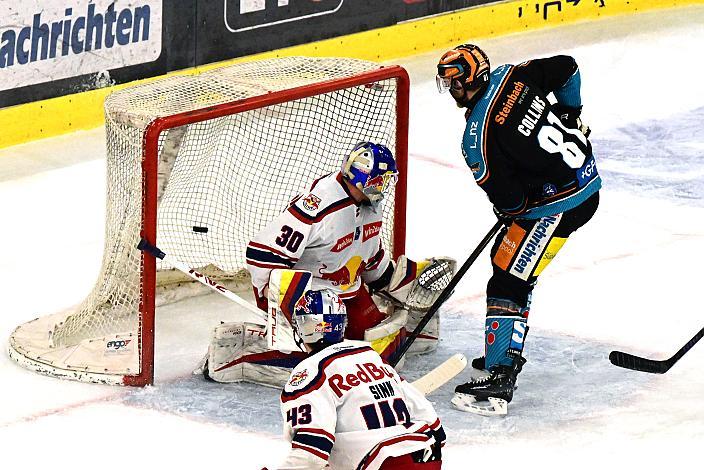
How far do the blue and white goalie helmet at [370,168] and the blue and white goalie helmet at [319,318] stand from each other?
1.22 metres

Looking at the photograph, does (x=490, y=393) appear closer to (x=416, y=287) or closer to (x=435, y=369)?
(x=435, y=369)

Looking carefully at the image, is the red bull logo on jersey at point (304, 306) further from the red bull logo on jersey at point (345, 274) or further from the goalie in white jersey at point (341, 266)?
the red bull logo on jersey at point (345, 274)

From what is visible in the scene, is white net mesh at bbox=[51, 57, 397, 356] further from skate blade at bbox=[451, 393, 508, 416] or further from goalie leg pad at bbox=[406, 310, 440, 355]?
skate blade at bbox=[451, 393, 508, 416]

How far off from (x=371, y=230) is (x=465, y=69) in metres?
0.62

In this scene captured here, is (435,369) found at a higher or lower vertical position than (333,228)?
lower

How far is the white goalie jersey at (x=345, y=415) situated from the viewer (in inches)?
145

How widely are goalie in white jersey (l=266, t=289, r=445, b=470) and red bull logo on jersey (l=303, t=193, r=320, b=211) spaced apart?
1.27 m

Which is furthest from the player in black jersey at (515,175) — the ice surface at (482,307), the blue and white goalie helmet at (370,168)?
the blue and white goalie helmet at (370,168)

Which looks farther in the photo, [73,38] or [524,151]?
[73,38]

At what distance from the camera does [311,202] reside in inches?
200

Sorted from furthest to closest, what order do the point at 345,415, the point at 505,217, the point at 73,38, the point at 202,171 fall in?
the point at 73,38 < the point at 202,171 < the point at 505,217 < the point at 345,415

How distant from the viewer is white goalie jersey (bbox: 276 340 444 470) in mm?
3678

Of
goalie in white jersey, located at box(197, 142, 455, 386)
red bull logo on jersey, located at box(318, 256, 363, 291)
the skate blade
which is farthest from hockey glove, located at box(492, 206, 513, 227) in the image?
the skate blade

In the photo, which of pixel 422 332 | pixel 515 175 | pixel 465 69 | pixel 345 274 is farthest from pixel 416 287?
pixel 465 69
